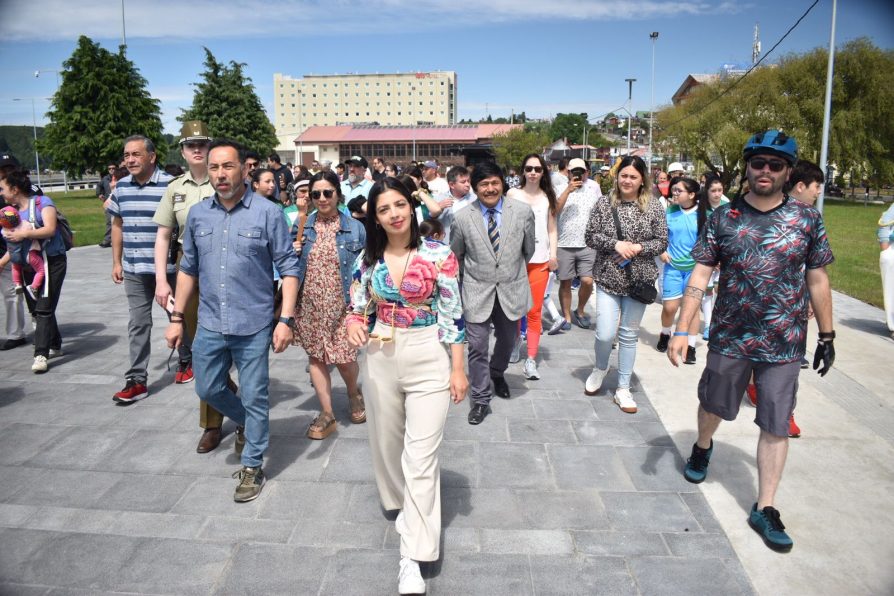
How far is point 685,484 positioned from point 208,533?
2.83 meters

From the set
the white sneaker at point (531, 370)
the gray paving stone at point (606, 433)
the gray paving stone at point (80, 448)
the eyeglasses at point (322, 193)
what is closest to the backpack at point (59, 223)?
the gray paving stone at point (80, 448)

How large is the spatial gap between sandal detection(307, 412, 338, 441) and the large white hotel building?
5760 inches

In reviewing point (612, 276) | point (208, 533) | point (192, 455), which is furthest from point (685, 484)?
point (192, 455)

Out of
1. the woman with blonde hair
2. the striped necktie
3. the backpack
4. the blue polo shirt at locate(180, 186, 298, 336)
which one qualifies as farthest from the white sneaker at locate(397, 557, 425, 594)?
the backpack

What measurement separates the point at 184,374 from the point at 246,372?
2321mm

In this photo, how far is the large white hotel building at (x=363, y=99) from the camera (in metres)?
145

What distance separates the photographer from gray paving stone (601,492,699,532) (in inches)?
134

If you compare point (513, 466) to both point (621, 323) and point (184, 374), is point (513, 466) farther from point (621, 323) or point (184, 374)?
point (184, 374)

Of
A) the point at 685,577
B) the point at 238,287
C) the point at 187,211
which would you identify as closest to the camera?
the point at 685,577

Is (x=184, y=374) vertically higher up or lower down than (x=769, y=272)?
lower down

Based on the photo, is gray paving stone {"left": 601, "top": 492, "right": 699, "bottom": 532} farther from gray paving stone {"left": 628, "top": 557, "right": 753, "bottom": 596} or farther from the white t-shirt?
the white t-shirt

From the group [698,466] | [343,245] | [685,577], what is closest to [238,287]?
[343,245]

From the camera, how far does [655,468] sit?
4.12 m

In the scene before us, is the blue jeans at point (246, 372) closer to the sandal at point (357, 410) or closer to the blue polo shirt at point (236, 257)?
the blue polo shirt at point (236, 257)
